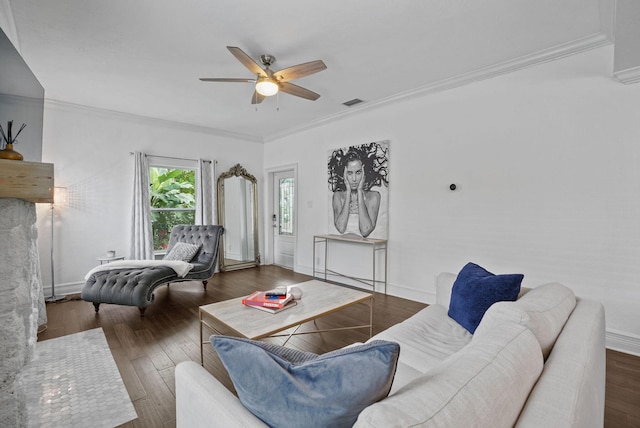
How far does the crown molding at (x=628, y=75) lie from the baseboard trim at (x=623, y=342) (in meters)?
2.09

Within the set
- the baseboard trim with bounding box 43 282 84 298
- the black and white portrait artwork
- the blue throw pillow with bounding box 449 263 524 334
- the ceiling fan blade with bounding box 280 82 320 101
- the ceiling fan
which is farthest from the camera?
the black and white portrait artwork

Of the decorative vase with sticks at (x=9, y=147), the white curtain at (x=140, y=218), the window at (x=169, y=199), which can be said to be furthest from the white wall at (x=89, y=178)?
the decorative vase with sticks at (x=9, y=147)

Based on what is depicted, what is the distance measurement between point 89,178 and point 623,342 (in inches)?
249

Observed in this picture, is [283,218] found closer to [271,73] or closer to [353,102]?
[353,102]

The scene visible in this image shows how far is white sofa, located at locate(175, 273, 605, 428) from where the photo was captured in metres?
0.60

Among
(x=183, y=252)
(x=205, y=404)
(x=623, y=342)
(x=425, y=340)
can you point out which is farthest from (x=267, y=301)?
(x=623, y=342)

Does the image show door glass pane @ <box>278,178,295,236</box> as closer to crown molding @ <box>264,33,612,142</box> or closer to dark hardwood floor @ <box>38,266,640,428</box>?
dark hardwood floor @ <box>38,266,640,428</box>

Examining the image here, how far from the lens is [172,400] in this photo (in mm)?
1833

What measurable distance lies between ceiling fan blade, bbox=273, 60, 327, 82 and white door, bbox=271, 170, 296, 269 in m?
3.03

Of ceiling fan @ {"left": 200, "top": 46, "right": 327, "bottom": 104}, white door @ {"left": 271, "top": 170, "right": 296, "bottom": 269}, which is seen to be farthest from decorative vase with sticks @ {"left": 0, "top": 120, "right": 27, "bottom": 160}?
white door @ {"left": 271, "top": 170, "right": 296, "bottom": 269}

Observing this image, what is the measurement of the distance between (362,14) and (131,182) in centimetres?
413

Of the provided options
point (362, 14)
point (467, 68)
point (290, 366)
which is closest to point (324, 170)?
point (467, 68)

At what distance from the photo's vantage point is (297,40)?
2.48 metres

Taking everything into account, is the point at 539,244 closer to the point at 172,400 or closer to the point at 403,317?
the point at 403,317
